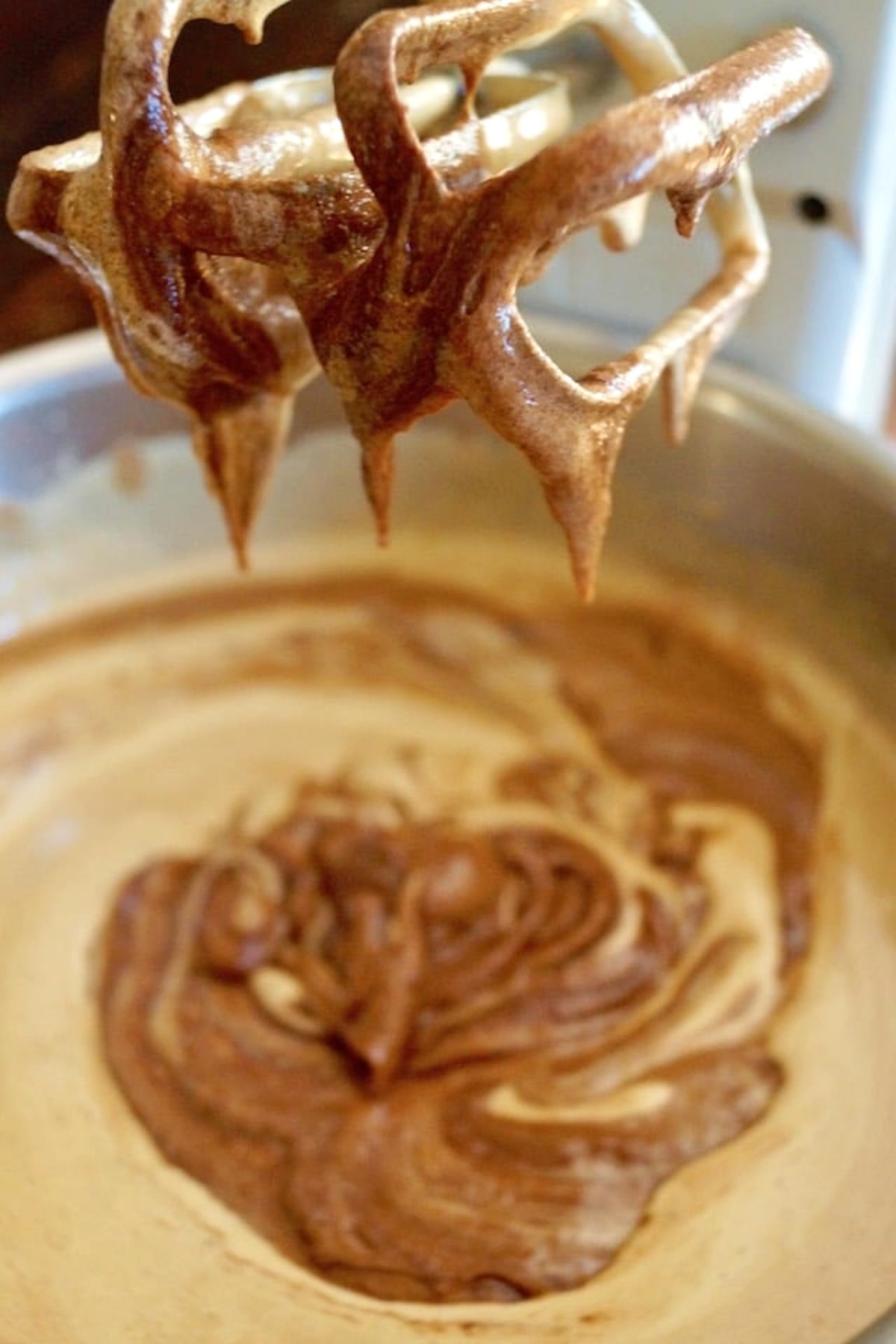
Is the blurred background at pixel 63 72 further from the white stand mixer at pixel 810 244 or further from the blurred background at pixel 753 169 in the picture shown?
the white stand mixer at pixel 810 244

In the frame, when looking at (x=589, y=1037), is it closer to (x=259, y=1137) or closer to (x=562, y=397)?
(x=259, y=1137)

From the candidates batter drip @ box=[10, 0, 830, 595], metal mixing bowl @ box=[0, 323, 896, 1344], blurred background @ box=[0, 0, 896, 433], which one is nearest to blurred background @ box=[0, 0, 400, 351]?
blurred background @ box=[0, 0, 896, 433]

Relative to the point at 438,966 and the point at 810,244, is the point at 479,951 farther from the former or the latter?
the point at 810,244


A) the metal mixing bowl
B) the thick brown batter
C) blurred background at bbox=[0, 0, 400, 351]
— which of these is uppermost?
blurred background at bbox=[0, 0, 400, 351]

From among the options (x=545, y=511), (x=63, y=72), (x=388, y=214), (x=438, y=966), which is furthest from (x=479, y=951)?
(x=63, y=72)

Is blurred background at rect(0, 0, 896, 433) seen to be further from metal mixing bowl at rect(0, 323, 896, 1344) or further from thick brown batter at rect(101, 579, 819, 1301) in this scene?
thick brown batter at rect(101, 579, 819, 1301)

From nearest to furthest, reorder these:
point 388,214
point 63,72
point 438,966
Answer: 1. point 388,214
2. point 438,966
3. point 63,72

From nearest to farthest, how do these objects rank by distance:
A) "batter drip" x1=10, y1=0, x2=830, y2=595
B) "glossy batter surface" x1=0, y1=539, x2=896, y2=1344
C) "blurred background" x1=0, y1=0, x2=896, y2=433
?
"batter drip" x1=10, y1=0, x2=830, y2=595
"glossy batter surface" x1=0, y1=539, x2=896, y2=1344
"blurred background" x1=0, y1=0, x2=896, y2=433

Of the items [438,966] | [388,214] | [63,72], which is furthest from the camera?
[63,72]
